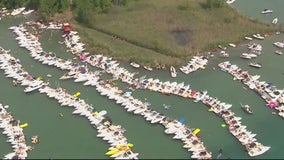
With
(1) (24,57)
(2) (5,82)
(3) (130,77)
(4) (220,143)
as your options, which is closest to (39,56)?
(1) (24,57)

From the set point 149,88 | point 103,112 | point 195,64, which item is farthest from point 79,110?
point 195,64

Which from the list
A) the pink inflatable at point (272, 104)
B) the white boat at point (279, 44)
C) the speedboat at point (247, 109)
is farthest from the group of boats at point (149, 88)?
the white boat at point (279, 44)

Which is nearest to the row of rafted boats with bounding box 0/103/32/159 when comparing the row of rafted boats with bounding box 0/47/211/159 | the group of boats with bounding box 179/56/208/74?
the row of rafted boats with bounding box 0/47/211/159

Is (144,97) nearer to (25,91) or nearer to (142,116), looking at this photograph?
(142,116)

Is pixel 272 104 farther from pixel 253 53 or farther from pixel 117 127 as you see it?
pixel 117 127

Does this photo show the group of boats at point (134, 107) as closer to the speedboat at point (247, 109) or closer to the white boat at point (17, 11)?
the speedboat at point (247, 109)

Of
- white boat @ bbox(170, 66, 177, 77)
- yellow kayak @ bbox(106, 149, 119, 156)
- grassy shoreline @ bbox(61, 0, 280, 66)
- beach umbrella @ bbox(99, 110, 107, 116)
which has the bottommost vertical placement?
yellow kayak @ bbox(106, 149, 119, 156)

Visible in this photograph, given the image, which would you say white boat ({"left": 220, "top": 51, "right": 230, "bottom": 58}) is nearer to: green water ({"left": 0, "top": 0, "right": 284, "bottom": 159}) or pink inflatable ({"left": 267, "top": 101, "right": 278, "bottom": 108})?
green water ({"left": 0, "top": 0, "right": 284, "bottom": 159})
